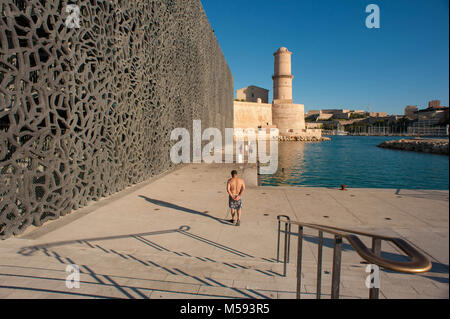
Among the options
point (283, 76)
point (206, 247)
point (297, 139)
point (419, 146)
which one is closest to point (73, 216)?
point (206, 247)

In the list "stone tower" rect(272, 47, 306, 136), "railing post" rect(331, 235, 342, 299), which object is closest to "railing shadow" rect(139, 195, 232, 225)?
"railing post" rect(331, 235, 342, 299)

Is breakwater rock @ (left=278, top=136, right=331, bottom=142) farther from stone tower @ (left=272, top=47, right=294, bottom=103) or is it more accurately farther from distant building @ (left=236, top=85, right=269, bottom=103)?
distant building @ (left=236, top=85, right=269, bottom=103)

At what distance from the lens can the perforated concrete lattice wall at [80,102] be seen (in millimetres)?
5918

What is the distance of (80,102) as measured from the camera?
7.88 m

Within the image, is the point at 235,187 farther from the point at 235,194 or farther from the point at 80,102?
the point at 80,102

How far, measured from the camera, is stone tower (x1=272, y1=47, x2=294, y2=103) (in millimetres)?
68188

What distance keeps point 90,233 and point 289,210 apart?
496 centimetres

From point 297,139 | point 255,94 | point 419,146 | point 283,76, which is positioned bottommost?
point 419,146

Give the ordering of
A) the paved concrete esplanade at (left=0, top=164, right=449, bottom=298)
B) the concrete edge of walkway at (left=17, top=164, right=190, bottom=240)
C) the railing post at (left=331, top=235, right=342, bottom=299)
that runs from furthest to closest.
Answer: the concrete edge of walkway at (left=17, top=164, right=190, bottom=240) < the paved concrete esplanade at (left=0, top=164, right=449, bottom=298) < the railing post at (left=331, top=235, right=342, bottom=299)

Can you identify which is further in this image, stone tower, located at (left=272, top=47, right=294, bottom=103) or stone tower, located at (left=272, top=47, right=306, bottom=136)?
stone tower, located at (left=272, top=47, right=306, bottom=136)

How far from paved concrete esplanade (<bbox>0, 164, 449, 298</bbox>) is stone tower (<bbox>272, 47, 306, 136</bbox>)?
199 feet

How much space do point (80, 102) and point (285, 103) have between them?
65086 mm
